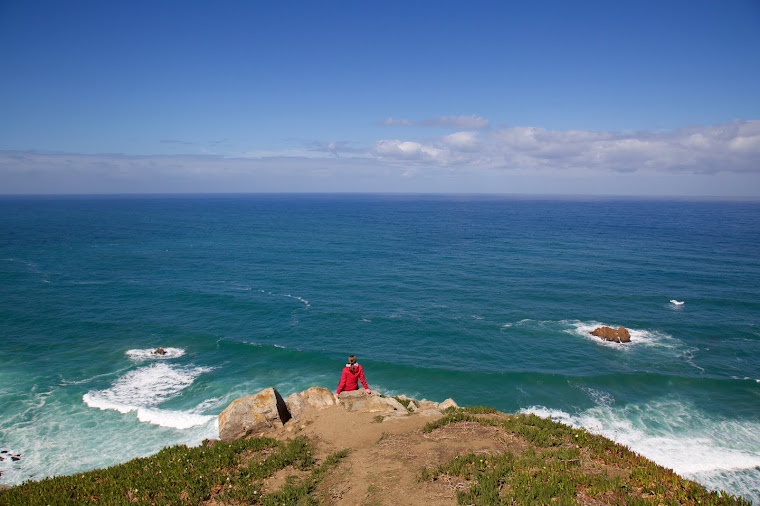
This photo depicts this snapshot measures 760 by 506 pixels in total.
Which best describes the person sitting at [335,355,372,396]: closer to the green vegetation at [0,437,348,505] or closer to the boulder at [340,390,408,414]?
the boulder at [340,390,408,414]

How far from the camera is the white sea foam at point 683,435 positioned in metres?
25.1

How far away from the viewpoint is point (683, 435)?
93.7ft

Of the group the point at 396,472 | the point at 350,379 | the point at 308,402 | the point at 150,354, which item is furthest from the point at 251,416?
the point at 150,354

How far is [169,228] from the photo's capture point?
132 meters

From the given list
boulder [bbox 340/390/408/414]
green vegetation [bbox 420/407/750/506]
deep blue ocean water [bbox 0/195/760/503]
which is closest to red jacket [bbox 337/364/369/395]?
boulder [bbox 340/390/408/414]

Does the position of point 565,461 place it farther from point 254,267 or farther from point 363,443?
point 254,267

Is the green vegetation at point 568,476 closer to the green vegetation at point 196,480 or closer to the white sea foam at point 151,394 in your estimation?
the green vegetation at point 196,480

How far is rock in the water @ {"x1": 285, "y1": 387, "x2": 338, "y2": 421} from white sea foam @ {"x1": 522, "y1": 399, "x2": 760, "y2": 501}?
17055 millimetres

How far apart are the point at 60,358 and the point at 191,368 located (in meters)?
13.5

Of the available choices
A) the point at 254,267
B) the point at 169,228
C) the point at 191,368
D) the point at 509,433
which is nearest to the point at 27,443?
the point at 191,368

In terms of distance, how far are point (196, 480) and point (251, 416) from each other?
4.30m

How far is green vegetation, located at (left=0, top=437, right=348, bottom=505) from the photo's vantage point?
12430mm

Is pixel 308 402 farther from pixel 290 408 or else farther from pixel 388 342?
pixel 388 342

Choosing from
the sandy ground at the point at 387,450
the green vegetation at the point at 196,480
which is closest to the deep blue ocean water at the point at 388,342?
the green vegetation at the point at 196,480
